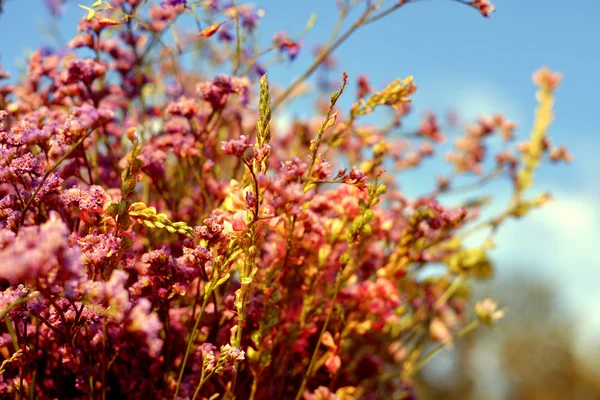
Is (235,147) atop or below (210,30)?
below

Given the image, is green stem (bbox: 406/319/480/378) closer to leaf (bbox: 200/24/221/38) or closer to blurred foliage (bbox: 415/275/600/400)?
leaf (bbox: 200/24/221/38)

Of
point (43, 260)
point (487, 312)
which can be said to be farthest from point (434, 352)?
point (43, 260)

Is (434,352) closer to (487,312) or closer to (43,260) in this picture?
(487,312)

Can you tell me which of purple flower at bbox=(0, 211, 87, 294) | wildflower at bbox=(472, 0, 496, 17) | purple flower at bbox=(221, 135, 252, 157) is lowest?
purple flower at bbox=(0, 211, 87, 294)

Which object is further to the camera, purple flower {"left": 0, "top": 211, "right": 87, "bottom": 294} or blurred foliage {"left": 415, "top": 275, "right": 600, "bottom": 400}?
blurred foliage {"left": 415, "top": 275, "right": 600, "bottom": 400}

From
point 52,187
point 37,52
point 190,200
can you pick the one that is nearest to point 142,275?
point 52,187

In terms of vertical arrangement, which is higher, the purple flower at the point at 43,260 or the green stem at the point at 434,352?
the purple flower at the point at 43,260

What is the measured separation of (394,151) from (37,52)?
1026 millimetres

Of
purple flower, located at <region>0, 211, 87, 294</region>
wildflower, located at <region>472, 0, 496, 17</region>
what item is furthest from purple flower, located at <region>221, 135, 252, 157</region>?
wildflower, located at <region>472, 0, 496, 17</region>

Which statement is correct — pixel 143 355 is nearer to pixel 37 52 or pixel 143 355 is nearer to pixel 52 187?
pixel 52 187

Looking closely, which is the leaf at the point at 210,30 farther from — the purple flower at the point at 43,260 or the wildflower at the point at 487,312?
the wildflower at the point at 487,312

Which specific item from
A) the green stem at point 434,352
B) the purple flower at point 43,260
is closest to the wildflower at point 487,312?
the green stem at point 434,352

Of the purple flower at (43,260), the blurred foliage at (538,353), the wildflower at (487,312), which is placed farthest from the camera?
the blurred foliage at (538,353)

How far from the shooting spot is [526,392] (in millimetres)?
11438
